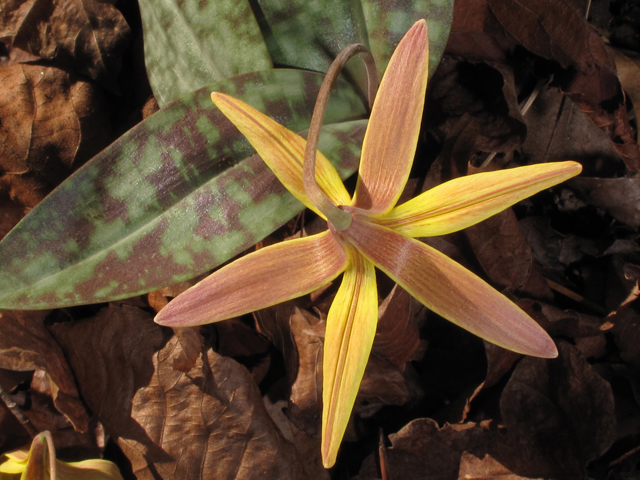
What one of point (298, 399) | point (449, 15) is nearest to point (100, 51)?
point (449, 15)

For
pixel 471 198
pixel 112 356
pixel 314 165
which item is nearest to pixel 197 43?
pixel 314 165

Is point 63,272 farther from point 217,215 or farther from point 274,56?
point 274,56

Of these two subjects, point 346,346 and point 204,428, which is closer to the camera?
point 346,346

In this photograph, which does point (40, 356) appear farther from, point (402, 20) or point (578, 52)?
point (578, 52)

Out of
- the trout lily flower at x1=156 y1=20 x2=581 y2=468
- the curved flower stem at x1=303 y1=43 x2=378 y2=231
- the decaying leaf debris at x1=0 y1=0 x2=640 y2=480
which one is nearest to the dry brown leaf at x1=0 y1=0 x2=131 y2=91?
the decaying leaf debris at x1=0 y1=0 x2=640 y2=480

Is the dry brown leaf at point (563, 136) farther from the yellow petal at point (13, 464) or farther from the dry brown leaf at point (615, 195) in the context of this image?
the yellow petal at point (13, 464)

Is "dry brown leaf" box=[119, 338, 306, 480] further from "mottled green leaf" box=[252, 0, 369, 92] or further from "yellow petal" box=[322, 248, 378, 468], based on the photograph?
"mottled green leaf" box=[252, 0, 369, 92]
